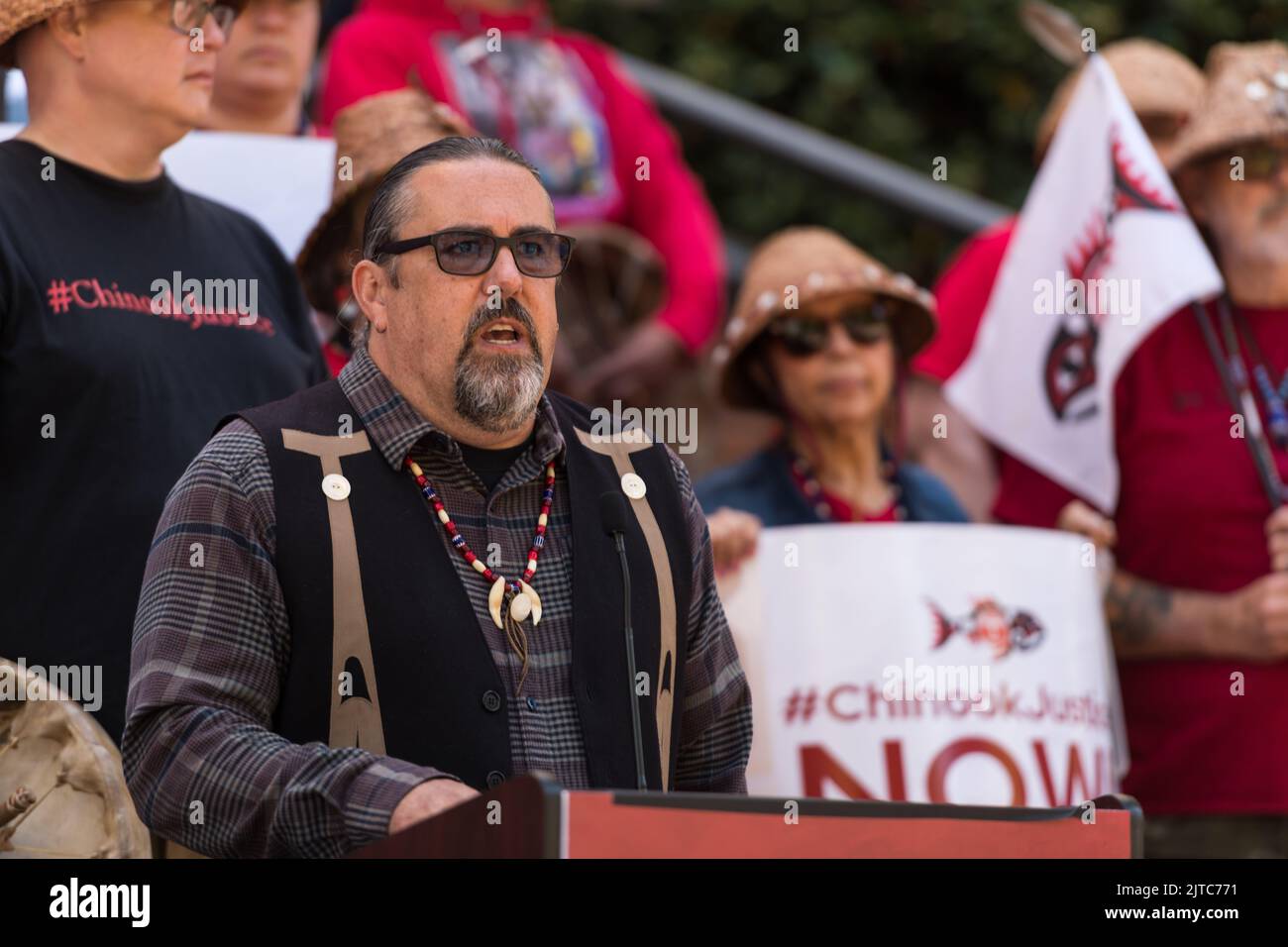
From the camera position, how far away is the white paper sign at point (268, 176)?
18.2ft

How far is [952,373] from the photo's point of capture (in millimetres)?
7047

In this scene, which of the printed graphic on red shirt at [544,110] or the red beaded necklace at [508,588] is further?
the printed graphic on red shirt at [544,110]

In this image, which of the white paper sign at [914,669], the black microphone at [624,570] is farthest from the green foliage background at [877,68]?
the black microphone at [624,570]

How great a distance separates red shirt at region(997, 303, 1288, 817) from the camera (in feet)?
20.5

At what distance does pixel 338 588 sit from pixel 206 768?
0.37m

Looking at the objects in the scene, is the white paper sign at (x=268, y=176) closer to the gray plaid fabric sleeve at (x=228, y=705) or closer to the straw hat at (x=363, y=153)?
the straw hat at (x=363, y=153)

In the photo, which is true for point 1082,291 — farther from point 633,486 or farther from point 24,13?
point 24,13

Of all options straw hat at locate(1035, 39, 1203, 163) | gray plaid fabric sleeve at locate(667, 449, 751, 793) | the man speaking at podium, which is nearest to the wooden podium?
the man speaking at podium

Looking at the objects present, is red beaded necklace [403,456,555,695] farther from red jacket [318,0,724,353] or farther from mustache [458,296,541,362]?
red jacket [318,0,724,353]

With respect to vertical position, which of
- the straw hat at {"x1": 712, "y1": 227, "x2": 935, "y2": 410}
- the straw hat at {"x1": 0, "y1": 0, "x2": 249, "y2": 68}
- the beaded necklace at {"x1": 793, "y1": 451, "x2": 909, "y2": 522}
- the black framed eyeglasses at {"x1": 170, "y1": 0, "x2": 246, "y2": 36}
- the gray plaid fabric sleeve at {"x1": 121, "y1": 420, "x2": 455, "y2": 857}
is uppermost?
the black framed eyeglasses at {"x1": 170, "y1": 0, "x2": 246, "y2": 36}

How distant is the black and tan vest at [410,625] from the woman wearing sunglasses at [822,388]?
7.58ft

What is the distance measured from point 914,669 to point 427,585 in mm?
2217

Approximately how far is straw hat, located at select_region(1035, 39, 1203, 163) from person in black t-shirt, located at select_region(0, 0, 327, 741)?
3284mm
